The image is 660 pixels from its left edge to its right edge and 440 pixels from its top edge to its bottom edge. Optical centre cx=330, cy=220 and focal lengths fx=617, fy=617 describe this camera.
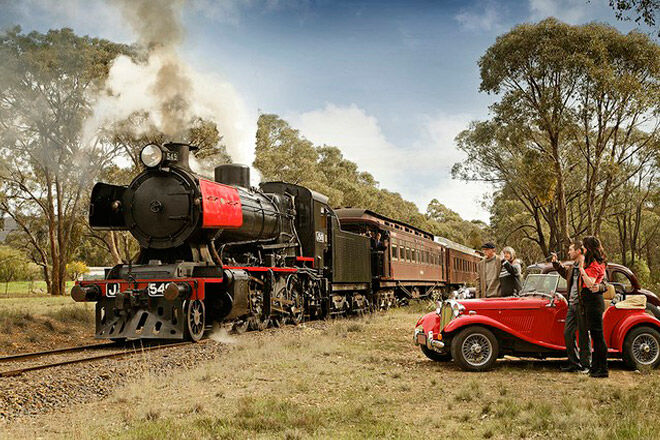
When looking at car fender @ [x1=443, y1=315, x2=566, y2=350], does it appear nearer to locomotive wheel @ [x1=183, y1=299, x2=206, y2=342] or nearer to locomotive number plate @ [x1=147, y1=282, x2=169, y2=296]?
locomotive wheel @ [x1=183, y1=299, x2=206, y2=342]

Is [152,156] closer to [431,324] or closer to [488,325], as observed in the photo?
[431,324]

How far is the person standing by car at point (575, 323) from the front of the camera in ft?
24.7

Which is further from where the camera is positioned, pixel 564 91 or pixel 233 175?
pixel 564 91

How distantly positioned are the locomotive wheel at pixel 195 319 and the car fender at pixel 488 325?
461cm

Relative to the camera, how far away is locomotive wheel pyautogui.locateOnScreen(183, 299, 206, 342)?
10402 mm

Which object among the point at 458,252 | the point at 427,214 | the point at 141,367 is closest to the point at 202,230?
the point at 141,367

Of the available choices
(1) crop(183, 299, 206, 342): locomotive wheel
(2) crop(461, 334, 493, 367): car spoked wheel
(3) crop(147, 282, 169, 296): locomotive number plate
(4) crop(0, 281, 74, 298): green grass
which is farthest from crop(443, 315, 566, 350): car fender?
(4) crop(0, 281, 74, 298): green grass

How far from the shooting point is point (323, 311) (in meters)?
16.5

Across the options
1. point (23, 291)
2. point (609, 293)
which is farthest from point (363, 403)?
point (23, 291)

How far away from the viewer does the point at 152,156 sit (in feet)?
37.0

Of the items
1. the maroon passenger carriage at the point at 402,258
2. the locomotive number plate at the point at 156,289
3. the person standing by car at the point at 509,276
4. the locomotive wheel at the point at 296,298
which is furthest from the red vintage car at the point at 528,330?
the maroon passenger carriage at the point at 402,258

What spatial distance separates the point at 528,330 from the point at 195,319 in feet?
18.7

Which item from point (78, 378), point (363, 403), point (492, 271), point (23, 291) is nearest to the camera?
point (363, 403)

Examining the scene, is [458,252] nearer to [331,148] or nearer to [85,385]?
[331,148]
